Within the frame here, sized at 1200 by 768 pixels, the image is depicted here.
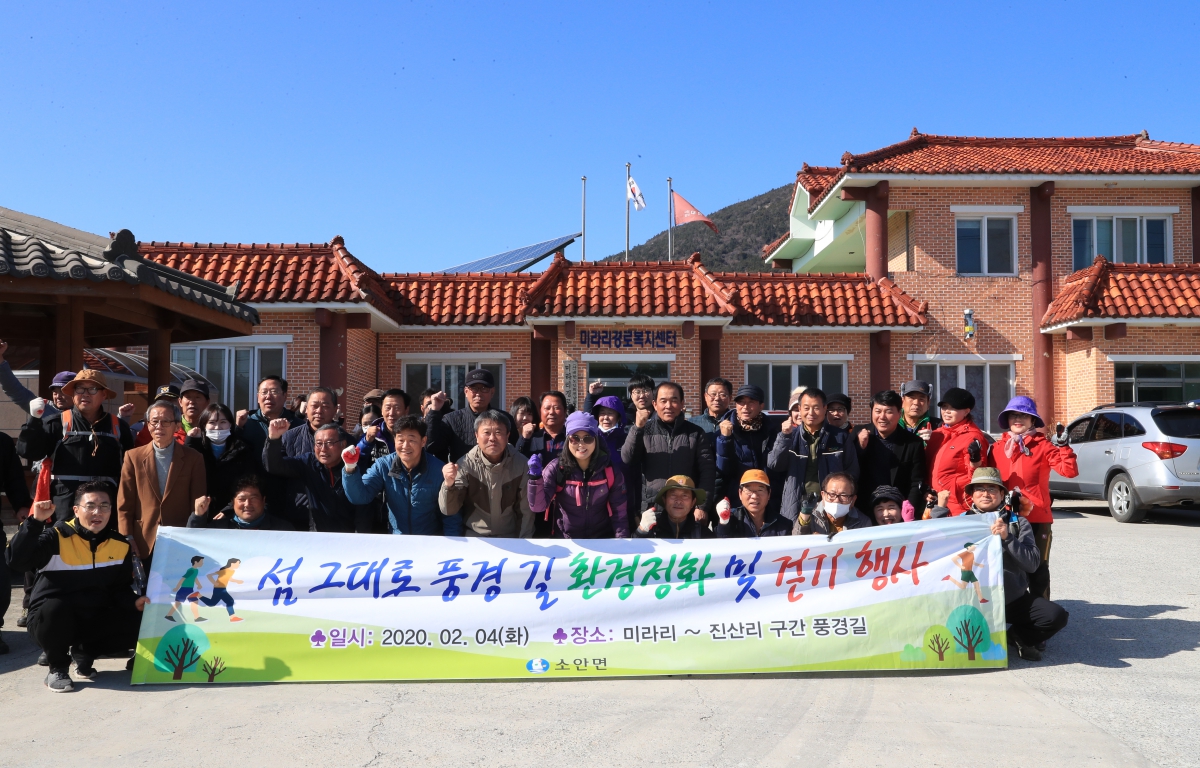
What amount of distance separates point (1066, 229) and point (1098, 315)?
2.95 meters

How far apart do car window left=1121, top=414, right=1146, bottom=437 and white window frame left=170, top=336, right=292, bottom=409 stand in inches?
527

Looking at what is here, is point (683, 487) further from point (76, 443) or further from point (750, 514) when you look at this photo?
point (76, 443)

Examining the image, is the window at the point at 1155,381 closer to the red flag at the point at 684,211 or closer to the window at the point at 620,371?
the window at the point at 620,371

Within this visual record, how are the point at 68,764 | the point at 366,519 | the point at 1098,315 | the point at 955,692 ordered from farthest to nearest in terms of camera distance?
the point at 1098,315 → the point at 366,519 → the point at 955,692 → the point at 68,764

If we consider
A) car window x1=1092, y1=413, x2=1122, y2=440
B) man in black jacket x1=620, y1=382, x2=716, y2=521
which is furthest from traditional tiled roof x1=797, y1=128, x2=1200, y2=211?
man in black jacket x1=620, y1=382, x2=716, y2=521

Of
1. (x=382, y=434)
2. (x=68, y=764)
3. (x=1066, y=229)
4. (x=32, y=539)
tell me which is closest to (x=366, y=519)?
(x=382, y=434)

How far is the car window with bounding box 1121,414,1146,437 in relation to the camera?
12.4 meters

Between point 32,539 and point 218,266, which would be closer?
point 32,539

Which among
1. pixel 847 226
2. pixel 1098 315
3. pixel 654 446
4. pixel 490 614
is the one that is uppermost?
pixel 847 226

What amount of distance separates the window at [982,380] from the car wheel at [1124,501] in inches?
201

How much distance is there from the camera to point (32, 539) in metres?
5.02

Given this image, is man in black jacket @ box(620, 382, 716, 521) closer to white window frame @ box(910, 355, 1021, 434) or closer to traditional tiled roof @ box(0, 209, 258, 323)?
traditional tiled roof @ box(0, 209, 258, 323)

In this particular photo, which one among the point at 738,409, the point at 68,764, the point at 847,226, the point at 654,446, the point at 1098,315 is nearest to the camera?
the point at 68,764

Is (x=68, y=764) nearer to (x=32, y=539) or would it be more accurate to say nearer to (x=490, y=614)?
(x=32, y=539)
